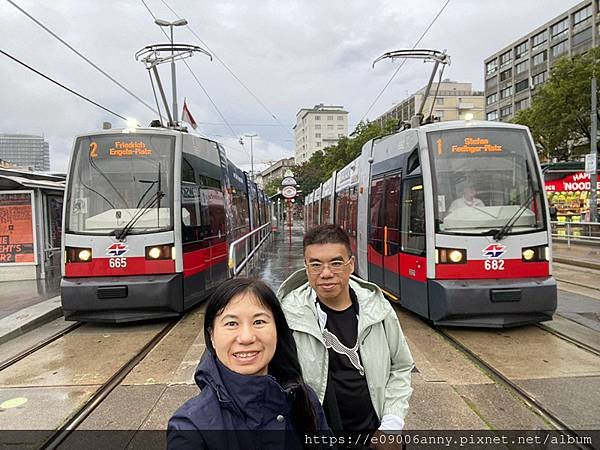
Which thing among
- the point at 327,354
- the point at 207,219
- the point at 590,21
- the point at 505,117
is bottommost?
the point at 327,354

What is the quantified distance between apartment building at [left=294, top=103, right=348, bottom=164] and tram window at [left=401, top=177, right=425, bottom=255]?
354 feet

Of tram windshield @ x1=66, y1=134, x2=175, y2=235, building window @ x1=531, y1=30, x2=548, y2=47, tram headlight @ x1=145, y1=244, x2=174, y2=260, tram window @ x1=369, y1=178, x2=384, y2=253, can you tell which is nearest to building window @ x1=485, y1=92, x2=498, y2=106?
building window @ x1=531, y1=30, x2=548, y2=47

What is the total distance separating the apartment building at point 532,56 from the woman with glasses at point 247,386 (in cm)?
5629

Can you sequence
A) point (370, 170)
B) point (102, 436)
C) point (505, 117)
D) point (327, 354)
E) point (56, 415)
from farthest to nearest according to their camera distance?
point (505, 117), point (370, 170), point (56, 415), point (102, 436), point (327, 354)

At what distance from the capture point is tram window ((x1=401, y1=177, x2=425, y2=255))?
6083 millimetres

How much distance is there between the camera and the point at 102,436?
3379mm

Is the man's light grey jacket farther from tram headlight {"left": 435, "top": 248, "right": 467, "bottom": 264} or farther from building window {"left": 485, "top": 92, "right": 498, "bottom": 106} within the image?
building window {"left": 485, "top": 92, "right": 498, "bottom": 106}

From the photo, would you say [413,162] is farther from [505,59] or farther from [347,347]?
[505,59]

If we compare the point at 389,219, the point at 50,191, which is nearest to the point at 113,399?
the point at 389,219

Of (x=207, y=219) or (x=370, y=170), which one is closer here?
(x=207, y=219)

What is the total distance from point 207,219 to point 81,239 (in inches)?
83.5

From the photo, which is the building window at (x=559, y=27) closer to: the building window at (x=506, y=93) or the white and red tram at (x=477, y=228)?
the building window at (x=506, y=93)

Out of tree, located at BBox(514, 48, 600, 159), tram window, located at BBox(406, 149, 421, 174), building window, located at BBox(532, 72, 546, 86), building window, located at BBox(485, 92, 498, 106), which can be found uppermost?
building window, located at BBox(485, 92, 498, 106)

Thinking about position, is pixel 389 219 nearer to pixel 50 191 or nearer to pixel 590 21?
pixel 50 191
